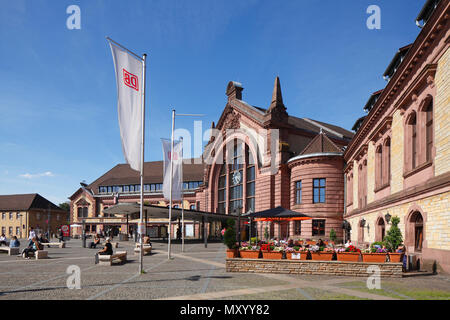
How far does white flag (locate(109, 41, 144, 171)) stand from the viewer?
41.9ft

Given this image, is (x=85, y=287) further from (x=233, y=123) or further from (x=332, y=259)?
(x=233, y=123)

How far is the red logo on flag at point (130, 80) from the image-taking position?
1309cm

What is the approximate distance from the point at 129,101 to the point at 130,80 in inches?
30.2

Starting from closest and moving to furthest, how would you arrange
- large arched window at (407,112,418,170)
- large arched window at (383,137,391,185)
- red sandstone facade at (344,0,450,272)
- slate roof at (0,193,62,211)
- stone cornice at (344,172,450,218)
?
stone cornice at (344,172,450,218)
red sandstone facade at (344,0,450,272)
large arched window at (407,112,418,170)
large arched window at (383,137,391,185)
slate roof at (0,193,62,211)

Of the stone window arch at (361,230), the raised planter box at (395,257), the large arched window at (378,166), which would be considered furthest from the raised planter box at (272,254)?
the stone window arch at (361,230)

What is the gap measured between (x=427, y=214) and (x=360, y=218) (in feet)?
44.3

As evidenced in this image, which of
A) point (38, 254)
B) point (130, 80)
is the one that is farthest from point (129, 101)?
point (38, 254)

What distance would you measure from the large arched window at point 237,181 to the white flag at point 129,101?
104 ft

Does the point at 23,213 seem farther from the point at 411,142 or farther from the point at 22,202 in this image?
the point at 411,142

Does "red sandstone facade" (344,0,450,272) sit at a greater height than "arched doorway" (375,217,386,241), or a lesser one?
greater

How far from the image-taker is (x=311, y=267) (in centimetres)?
1451

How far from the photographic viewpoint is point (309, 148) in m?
Answer: 39.6

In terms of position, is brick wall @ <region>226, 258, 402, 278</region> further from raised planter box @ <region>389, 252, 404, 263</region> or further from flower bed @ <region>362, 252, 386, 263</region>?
raised planter box @ <region>389, 252, 404, 263</region>

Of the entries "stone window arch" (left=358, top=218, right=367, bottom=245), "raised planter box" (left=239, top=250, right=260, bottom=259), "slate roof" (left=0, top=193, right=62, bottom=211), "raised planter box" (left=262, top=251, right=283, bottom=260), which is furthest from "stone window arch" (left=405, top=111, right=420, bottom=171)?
"slate roof" (left=0, top=193, right=62, bottom=211)
